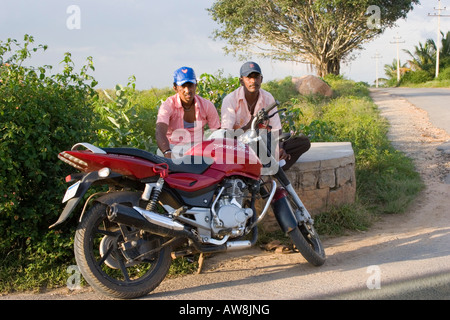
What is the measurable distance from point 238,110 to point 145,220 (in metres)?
2.09

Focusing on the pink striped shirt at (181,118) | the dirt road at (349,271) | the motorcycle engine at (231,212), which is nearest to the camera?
the dirt road at (349,271)

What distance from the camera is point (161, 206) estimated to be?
4.06 meters

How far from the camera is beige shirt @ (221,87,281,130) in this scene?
5.14m

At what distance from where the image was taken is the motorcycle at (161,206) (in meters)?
3.50

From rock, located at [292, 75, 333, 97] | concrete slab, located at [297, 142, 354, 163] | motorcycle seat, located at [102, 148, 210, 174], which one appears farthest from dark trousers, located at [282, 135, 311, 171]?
rock, located at [292, 75, 333, 97]

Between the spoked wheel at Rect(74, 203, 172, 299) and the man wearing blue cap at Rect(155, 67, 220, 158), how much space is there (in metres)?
1.22

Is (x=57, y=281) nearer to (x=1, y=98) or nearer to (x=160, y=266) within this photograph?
(x=160, y=266)

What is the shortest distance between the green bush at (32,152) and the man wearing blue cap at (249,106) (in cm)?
147

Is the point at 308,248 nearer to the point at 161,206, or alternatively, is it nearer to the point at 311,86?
the point at 161,206

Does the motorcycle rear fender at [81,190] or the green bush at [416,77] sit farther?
the green bush at [416,77]

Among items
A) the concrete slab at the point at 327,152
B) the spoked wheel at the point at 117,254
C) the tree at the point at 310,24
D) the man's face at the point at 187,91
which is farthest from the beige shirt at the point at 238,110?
the tree at the point at 310,24

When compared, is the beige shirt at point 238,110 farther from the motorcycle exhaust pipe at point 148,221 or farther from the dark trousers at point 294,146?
the motorcycle exhaust pipe at point 148,221

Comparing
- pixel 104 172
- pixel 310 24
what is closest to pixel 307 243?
pixel 104 172

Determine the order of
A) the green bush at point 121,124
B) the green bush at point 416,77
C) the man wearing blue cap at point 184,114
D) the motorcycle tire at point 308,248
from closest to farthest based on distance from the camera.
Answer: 1. the motorcycle tire at point 308,248
2. the man wearing blue cap at point 184,114
3. the green bush at point 121,124
4. the green bush at point 416,77
